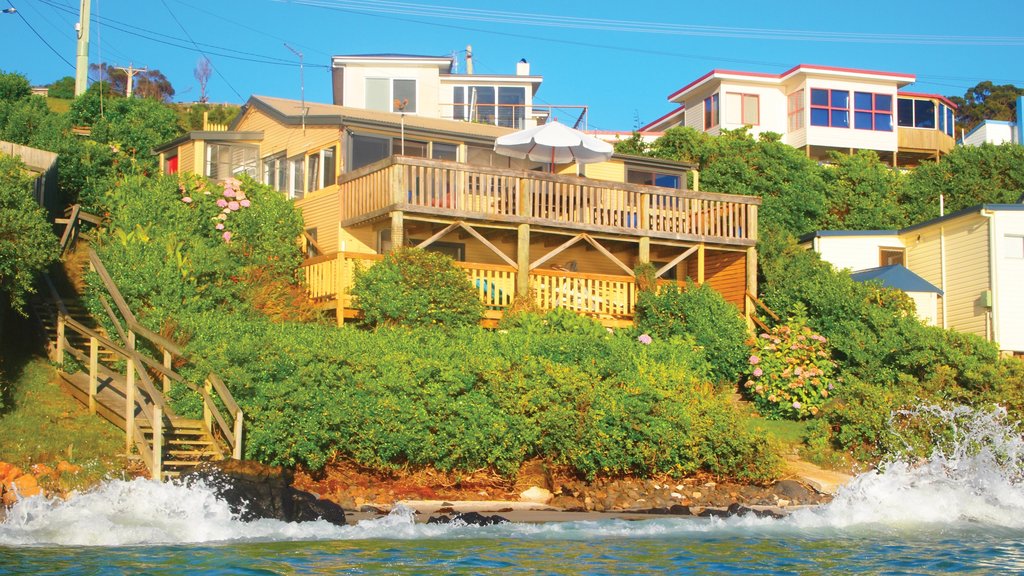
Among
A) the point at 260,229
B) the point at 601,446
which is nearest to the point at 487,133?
the point at 260,229

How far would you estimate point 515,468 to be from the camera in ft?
66.8

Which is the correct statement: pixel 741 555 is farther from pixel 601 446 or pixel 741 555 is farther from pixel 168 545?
pixel 168 545

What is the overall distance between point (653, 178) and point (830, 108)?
20.4 meters

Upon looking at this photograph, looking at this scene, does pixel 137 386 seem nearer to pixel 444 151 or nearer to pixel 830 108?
pixel 444 151

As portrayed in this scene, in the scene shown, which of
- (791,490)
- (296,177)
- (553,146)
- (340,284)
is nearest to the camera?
(791,490)

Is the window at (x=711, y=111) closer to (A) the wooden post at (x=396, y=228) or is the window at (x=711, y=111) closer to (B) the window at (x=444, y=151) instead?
(B) the window at (x=444, y=151)

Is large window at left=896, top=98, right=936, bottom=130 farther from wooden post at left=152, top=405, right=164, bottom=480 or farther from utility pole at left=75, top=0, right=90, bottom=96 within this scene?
wooden post at left=152, top=405, right=164, bottom=480

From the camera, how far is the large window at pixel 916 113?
177 ft

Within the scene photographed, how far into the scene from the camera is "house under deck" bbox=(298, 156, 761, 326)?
26.5m

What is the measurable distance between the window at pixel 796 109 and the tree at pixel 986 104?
33032 mm

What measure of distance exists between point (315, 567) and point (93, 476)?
5279 mm

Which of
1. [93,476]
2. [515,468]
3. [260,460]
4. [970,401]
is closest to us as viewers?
[93,476]

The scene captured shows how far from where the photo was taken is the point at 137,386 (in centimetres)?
2128

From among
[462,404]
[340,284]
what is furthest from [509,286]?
[462,404]
